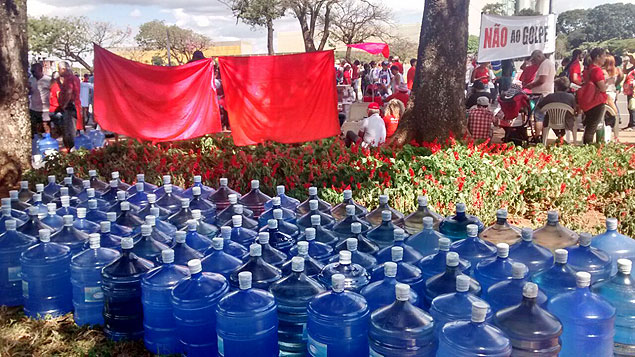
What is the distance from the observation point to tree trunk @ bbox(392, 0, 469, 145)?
31.0ft

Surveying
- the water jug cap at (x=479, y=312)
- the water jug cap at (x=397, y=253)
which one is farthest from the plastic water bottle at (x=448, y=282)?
the water jug cap at (x=479, y=312)

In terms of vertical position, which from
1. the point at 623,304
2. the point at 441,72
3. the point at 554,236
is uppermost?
the point at 441,72

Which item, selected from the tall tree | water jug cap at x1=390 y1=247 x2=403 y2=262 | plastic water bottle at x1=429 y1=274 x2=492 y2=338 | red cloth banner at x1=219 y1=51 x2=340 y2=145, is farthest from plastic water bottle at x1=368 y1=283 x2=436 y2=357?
the tall tree

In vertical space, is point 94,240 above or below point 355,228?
below

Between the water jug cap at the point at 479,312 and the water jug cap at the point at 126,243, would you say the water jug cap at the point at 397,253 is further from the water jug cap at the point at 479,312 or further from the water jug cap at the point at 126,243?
the water jug cap at the point at 126,243

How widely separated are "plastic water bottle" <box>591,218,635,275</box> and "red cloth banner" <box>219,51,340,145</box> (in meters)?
5.41

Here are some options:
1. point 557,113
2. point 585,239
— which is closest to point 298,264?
point 585,239

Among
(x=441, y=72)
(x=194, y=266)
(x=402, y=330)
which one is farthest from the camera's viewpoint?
(x=441, y=72)

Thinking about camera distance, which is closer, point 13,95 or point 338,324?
point 338,324

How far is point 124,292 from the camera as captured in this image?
4.27 metres

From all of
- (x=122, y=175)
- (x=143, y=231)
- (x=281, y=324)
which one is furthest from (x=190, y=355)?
(x=122, y=175)

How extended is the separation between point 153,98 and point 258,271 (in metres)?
5.95

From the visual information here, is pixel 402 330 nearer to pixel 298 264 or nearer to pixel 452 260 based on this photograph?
pixel 452 260

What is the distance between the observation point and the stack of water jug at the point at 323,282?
3.10 metres
